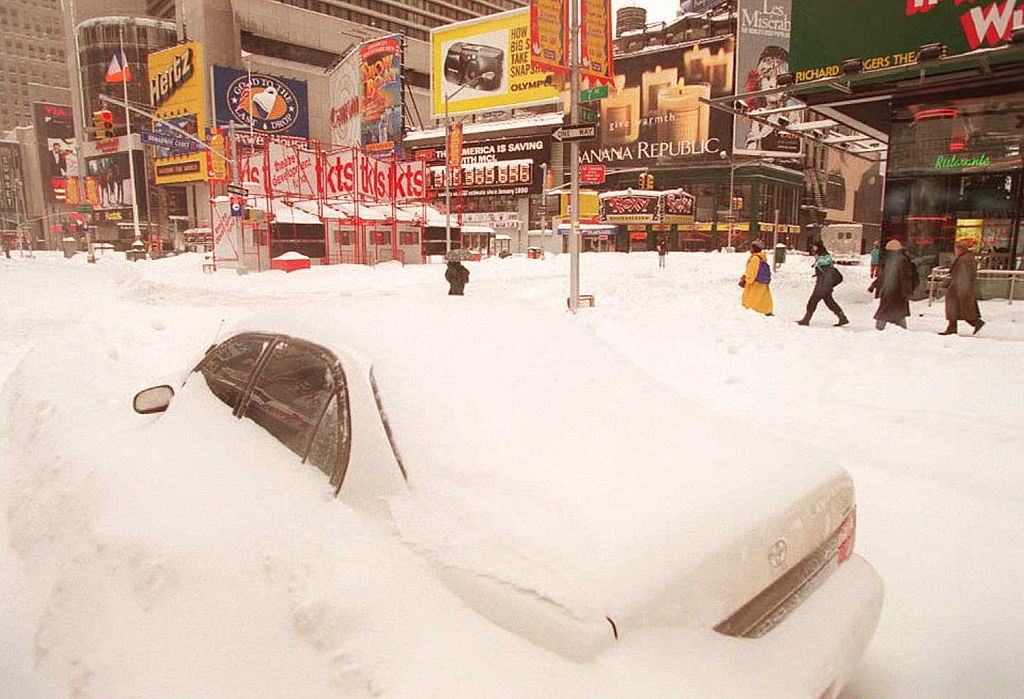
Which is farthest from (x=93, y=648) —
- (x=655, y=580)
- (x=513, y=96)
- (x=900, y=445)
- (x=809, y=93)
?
(x=513, y=96)

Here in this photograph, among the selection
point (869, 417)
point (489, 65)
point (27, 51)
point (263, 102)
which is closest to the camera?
point (869, 417)

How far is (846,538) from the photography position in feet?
7.75

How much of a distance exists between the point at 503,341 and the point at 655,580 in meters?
1.38

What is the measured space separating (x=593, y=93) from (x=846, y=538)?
37.2ft

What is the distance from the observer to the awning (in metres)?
29.2

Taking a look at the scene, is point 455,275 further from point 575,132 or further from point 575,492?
point 575,492

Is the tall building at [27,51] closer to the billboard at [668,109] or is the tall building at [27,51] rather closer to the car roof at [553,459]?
the billboard at [668,109]

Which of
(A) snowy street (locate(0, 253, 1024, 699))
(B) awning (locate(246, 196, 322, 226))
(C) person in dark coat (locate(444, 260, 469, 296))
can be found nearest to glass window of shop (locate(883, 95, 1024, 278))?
(A) snowy street (locate(0, 253, 1024, 699))

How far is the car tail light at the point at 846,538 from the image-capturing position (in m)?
2.32

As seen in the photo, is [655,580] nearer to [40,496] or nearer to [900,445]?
[40,496]

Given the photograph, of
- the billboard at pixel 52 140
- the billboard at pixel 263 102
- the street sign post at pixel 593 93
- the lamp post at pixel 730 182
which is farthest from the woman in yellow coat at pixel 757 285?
the billboard at pixel 52 140

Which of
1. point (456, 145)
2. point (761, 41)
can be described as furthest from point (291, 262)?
point (761, 41)

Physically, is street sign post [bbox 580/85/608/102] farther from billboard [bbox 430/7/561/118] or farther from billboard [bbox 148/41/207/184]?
billboard [bbox 148/41/207/184]

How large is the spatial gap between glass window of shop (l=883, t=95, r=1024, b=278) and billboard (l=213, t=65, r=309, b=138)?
57.2 metres
